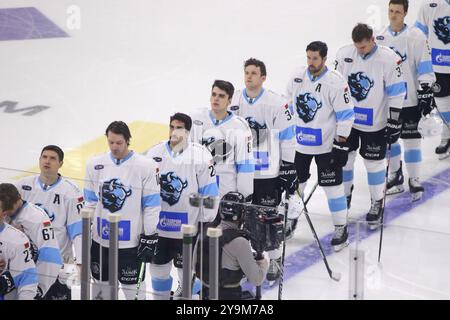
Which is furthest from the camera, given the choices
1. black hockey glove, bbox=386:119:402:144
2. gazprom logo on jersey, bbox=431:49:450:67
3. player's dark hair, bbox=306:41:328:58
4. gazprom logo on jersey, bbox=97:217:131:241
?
gazprom logo on jersey, bbox=431:49:450:67

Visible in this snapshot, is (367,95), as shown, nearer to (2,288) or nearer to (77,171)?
(77,171)

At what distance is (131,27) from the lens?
37.2 feet

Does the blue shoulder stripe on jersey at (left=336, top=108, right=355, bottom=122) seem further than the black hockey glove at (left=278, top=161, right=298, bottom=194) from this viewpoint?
Yes

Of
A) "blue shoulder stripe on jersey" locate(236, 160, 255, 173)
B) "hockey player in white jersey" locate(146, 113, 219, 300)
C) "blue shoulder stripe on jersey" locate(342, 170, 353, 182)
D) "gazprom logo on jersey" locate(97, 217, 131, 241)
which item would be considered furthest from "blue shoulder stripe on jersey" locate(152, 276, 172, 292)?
"blue shoulder stripe on jersey" locate(342, 170, 353, 182)

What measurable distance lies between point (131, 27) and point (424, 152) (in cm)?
335

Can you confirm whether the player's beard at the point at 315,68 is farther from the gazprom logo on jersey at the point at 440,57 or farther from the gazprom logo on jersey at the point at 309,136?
the gazprom logo on jersey at the point at 440,57

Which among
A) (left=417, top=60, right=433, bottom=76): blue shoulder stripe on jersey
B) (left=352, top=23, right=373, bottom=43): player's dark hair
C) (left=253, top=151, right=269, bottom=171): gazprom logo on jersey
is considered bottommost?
(left=253, top=151, right=269, bottom=171): gazprom logo on jersey

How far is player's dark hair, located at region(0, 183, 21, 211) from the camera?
5.98m

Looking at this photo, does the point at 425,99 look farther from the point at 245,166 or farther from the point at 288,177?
the point at 245,166

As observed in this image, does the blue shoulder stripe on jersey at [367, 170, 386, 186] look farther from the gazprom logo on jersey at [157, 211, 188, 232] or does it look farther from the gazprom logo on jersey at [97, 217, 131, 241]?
the gazprom logo on jersey at [97, 217, 131, 241]

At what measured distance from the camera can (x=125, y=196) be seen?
20.3 feet

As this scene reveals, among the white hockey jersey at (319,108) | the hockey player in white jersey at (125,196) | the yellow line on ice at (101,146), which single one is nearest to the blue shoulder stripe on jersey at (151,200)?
the hockey player in white jersey at (125,196)

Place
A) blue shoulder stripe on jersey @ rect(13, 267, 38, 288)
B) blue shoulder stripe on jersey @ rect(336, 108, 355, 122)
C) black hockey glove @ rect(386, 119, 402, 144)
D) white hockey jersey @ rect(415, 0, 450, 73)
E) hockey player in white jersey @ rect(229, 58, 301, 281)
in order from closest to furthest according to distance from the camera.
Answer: blue shoulder stripe on jersey @ rect(13, 267, 38, 288) < hockey player in white jersey @ rect(229, 58, 301, 281) < blue shoulder stripe on jersey @ rect(336, 108, 355, 122) < black hockey glove @ rect(386, 119, 402, 144) < white hockey jersey @ rect(415, 0, 450, 73)

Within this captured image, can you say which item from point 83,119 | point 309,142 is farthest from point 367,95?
point 83,119
